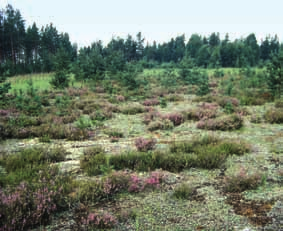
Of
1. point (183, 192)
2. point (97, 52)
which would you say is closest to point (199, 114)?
point (183, 192)

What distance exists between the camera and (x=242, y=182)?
623 cm

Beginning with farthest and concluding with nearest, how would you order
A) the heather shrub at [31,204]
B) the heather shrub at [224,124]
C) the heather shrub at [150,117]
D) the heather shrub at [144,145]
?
the heather shrub at [150,117], the heather shrub at [224,124], the heather shrub at [144,145], the heather shrub at [31,204]

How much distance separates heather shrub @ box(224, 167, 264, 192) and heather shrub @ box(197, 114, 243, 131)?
5798mm

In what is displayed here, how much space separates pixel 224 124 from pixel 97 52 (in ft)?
106

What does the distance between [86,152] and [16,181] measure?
8.33ft

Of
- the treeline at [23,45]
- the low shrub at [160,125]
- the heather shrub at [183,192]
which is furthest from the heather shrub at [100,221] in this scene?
the treeline at [23,45]

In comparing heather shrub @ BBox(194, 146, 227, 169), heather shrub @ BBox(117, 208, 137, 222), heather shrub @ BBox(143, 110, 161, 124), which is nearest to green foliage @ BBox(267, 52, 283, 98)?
heather shrub @ BBox(143, 110, 161, 124)

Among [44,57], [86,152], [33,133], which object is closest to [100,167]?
[86,152]

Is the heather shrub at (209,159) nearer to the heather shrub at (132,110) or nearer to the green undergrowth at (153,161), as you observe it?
the green undergrowth at (153,161)

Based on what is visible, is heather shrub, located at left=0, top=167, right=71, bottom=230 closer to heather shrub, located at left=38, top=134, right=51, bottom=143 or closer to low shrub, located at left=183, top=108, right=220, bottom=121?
heather shrub, located at left=38, top=134, right=51, bottom=143

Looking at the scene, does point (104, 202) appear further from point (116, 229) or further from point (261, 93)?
point (261, 93)

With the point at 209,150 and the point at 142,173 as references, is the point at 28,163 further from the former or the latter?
the point at 209,150

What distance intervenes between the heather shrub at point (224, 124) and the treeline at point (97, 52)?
26.2 meters

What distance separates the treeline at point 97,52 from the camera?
43.2m
